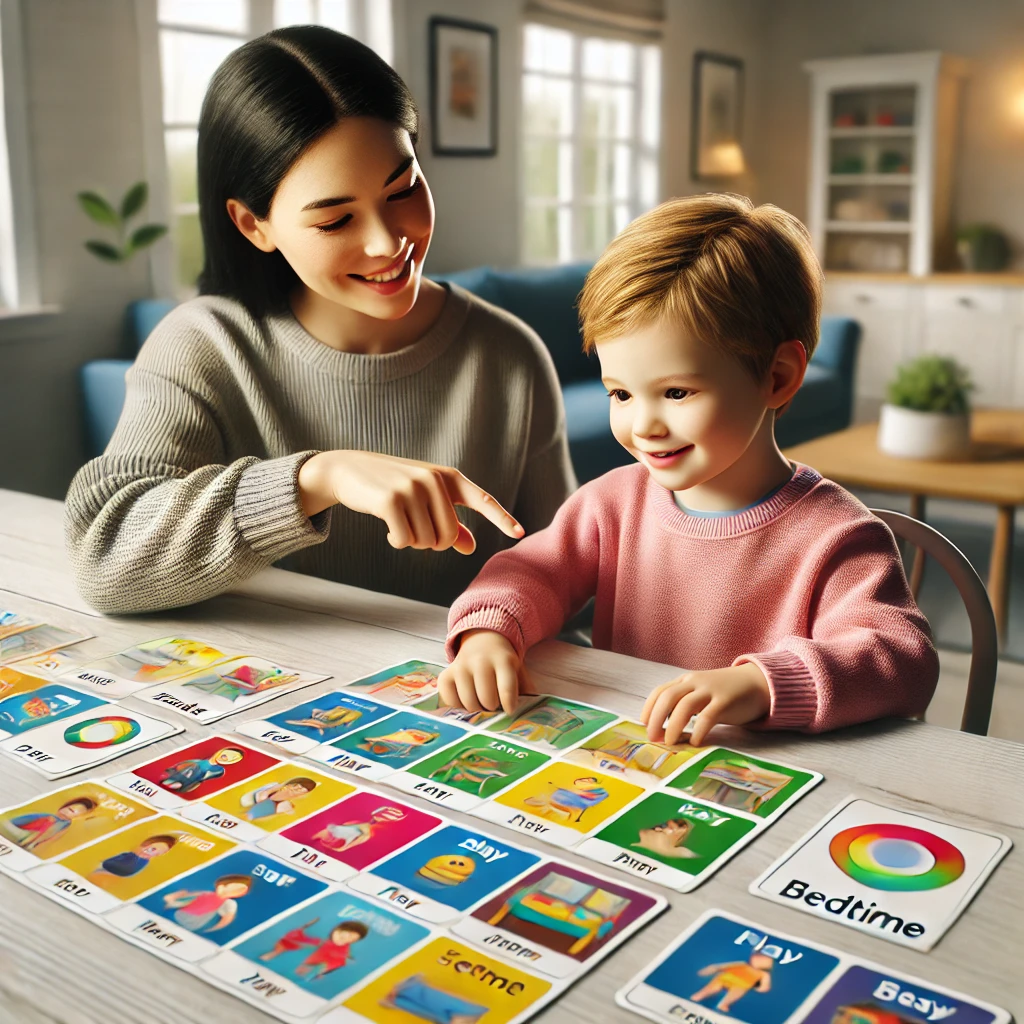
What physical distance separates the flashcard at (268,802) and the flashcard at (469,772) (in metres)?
0.05

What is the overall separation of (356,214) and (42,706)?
51cm

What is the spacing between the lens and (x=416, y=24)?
4543 millimetres

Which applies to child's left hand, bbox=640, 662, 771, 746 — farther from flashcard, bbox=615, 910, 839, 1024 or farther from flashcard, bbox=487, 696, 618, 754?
flashcard, bbox=615, 910, 839, 1024

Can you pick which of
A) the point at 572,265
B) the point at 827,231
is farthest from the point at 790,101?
the point at 572,265

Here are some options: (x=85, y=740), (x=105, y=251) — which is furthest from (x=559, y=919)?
(x=105, y=251)

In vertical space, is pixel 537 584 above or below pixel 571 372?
above

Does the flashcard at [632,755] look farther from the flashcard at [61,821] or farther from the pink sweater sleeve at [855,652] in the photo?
the flashcard at [61,821]

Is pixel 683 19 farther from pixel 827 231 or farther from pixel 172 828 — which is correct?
pixel 172 828

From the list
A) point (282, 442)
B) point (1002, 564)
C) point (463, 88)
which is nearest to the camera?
point (282, 442)

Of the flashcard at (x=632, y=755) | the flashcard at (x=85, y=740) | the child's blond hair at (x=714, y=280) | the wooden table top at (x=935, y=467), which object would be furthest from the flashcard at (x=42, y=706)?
the wooden table top at (x=935, y=467)

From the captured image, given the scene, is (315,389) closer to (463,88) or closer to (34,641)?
(34,641)

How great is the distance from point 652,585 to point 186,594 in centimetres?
44

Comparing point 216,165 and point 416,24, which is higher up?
point 416,24

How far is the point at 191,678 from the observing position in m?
0.93
